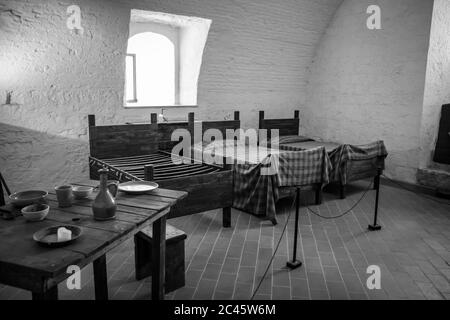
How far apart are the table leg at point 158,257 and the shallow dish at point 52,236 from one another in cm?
70

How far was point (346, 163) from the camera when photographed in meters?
5.91

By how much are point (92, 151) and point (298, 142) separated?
389cm

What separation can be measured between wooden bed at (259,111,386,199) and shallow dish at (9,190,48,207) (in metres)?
4.01

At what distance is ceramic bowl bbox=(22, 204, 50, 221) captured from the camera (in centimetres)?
216

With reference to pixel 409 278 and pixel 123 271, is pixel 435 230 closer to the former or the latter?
pixel 409 278

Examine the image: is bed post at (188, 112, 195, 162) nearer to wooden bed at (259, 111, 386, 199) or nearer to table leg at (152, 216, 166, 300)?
wooden bed at (259, 111, 386, 199)

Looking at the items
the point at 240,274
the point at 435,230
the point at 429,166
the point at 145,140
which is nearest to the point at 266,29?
the point at 145,140

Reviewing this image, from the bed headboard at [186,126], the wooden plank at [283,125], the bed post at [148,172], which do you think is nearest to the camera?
the bed post at [148,172]

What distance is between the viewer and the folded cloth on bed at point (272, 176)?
15.8 feet

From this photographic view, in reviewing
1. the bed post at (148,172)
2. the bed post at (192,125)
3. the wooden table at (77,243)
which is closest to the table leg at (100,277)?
the wooden table at (77,243)

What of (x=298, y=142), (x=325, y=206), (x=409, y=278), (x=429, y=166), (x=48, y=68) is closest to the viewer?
(x=409, y=278)

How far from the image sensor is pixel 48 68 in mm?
5156

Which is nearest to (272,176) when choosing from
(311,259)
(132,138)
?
(311,259)

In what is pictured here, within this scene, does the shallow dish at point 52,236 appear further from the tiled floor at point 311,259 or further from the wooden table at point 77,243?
the tiled floor at point 311,259
